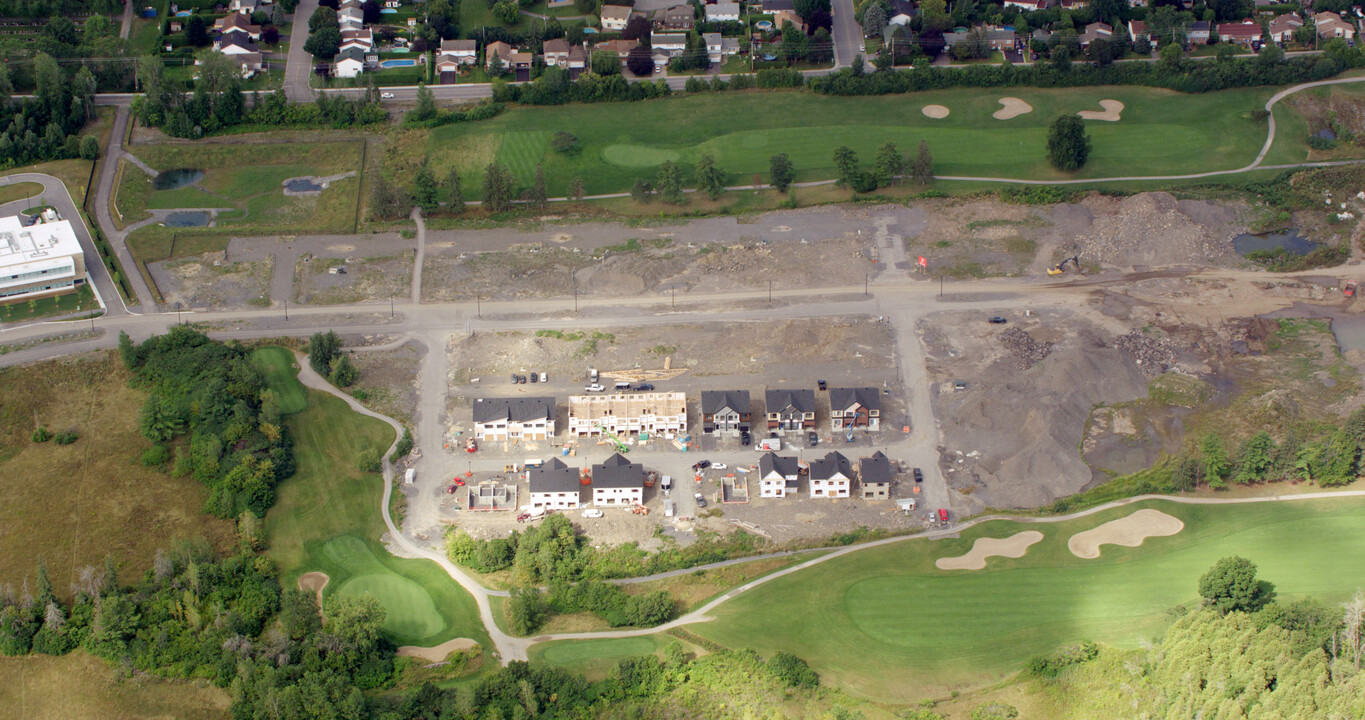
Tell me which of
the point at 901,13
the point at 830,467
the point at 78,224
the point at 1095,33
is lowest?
the point at 830,467

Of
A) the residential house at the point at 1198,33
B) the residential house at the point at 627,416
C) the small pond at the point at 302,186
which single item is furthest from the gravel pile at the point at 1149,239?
→ the small pond at the point at 302,186

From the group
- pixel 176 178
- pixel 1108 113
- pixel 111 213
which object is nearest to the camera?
pixel 111 213

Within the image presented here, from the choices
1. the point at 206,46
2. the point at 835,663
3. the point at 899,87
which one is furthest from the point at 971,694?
the point at 206,46

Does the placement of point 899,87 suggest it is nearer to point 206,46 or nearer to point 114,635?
point 206,46

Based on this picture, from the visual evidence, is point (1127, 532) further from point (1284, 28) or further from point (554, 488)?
point (1284, 28)

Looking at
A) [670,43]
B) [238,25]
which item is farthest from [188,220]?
[670,43]

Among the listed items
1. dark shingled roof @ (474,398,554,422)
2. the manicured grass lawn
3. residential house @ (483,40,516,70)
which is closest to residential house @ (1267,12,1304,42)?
the manicured grass lawn
